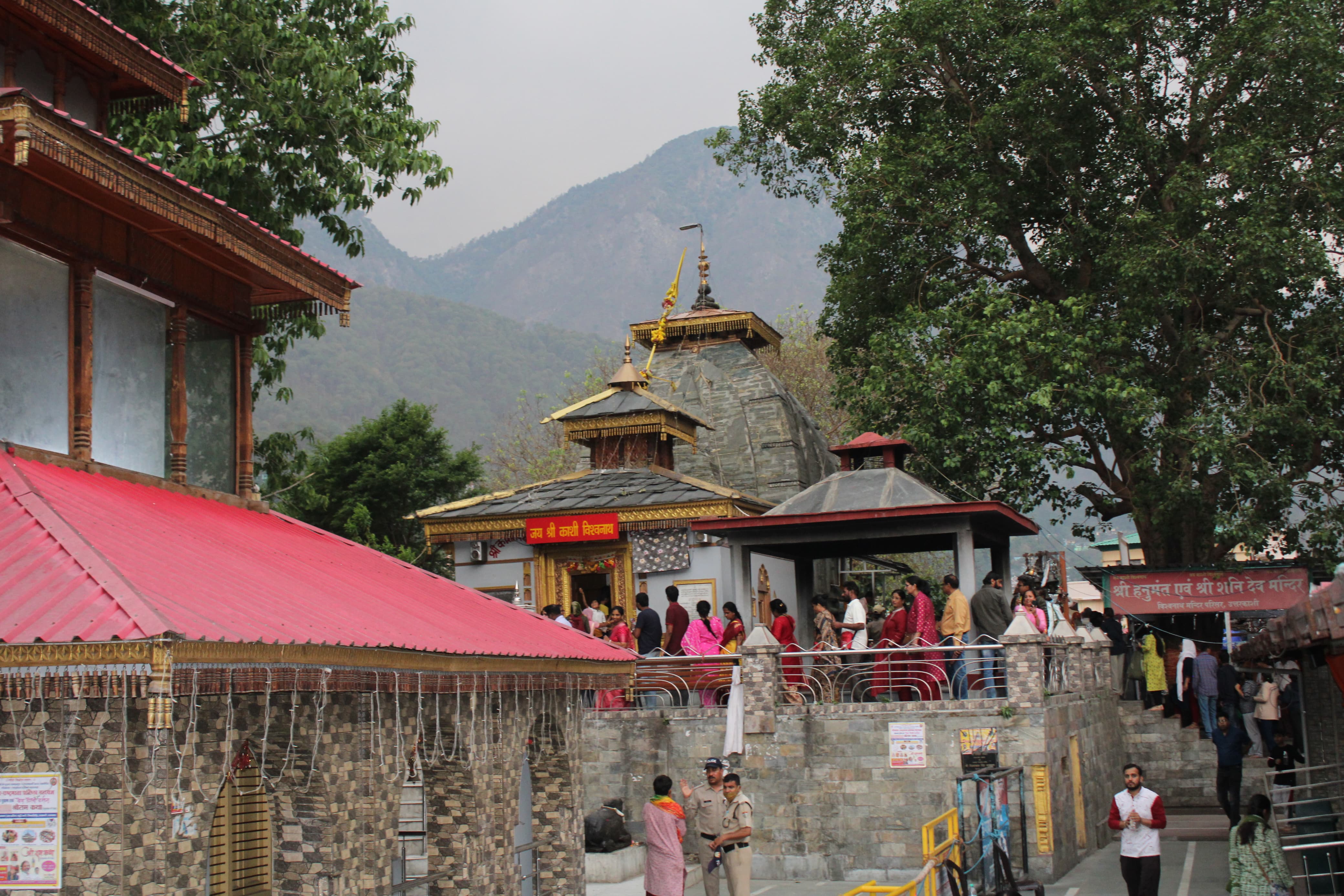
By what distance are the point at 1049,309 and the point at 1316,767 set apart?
38.2ft

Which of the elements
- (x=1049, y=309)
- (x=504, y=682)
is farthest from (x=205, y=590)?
(x=1049, y=309)

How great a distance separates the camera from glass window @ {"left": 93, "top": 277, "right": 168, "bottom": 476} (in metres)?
9.68

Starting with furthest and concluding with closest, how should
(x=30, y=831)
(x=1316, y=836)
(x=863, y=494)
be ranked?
1. (x=863, y=494)
2. (x=1316, y=836)
3. (x=30, y=831)

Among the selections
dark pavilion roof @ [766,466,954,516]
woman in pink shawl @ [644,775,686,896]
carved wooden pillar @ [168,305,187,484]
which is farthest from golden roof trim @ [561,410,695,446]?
carved wooden pillar @ [168,305,187,484]

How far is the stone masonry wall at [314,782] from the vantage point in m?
6.74

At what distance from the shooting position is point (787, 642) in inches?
718

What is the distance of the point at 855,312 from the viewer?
1046 inches

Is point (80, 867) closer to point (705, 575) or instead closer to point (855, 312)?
point (705, 575)

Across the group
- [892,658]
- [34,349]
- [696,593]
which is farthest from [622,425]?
[34,349]

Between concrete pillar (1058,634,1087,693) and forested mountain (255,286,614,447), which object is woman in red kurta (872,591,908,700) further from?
forested mountain (255,286,614,447)

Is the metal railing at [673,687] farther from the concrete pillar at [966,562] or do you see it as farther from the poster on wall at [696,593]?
the concrete pillar at [966,562]

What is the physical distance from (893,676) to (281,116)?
40.7 feet

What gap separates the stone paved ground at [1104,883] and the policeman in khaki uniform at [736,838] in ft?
7.99

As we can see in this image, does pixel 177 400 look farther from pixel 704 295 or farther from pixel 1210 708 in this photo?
pixel 704 295
